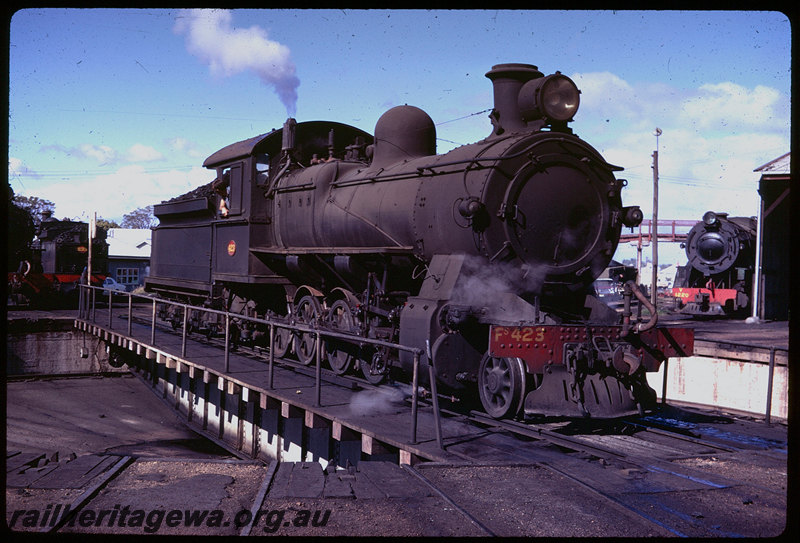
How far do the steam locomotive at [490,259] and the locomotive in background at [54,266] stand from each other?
17.2 metres

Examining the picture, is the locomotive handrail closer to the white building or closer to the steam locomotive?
the steam locomotive

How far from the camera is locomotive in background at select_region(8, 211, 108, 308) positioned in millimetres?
23625

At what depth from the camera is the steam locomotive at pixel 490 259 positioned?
263 inches

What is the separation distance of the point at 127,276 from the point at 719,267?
3565 centimetres

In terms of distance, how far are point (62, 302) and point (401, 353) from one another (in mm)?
21346

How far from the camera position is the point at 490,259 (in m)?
7.29

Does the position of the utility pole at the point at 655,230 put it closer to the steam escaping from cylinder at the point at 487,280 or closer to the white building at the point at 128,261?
the steam escaping from cylinder at the point at 487,280

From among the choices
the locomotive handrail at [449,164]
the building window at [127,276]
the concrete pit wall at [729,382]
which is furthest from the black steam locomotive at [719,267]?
the building window at [127,276]

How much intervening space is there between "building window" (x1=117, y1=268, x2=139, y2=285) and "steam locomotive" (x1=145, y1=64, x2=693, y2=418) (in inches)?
1408

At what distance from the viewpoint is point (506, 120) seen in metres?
7.99

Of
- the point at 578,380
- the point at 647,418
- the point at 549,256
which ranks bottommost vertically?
the point at 647,418

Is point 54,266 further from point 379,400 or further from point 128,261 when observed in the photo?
point 379,400
